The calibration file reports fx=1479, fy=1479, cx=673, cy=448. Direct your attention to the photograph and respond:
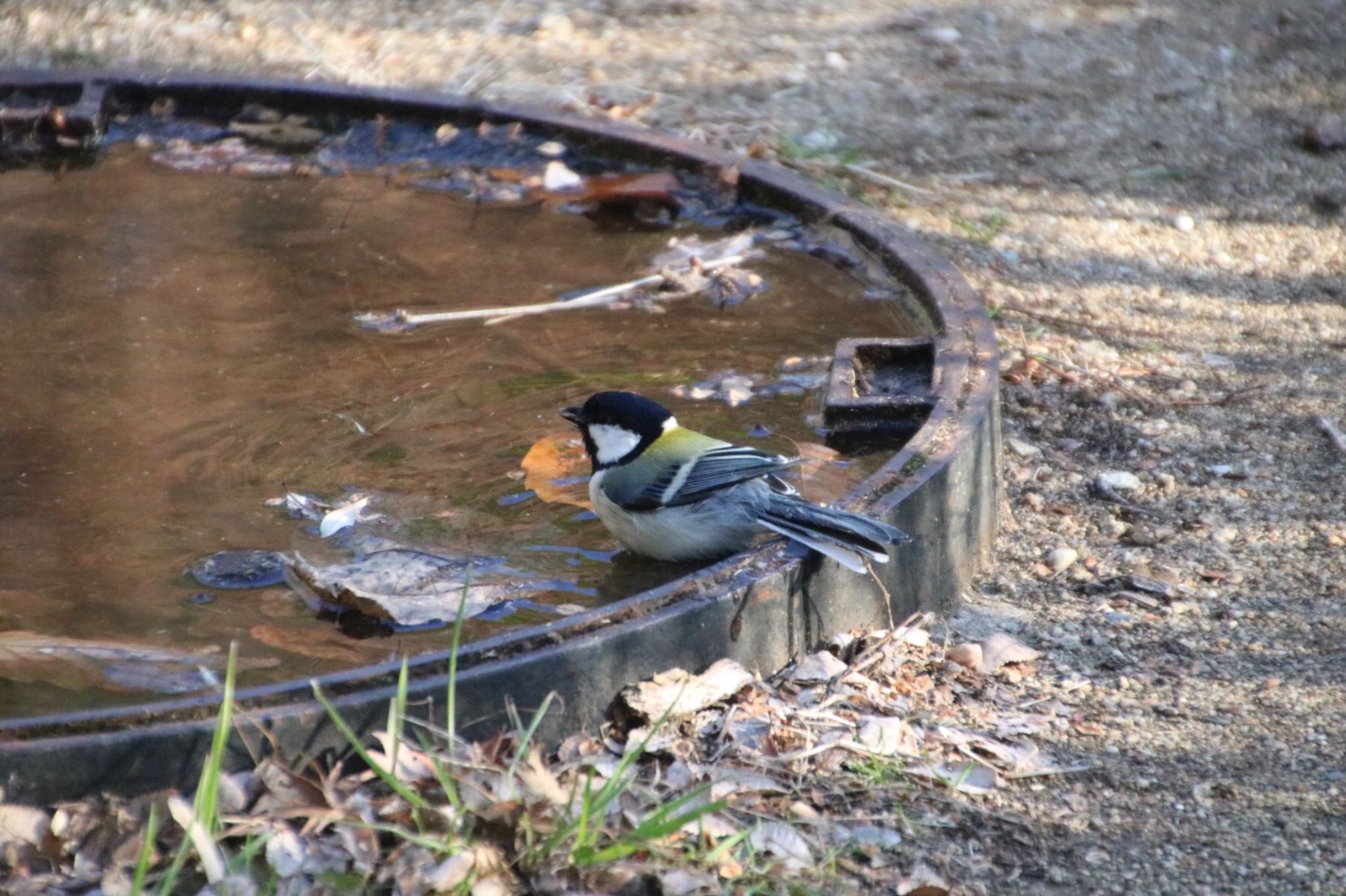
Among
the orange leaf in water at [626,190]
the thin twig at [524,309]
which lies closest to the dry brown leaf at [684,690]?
the thin twig at [524,309]

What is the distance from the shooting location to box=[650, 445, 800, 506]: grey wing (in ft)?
10.1

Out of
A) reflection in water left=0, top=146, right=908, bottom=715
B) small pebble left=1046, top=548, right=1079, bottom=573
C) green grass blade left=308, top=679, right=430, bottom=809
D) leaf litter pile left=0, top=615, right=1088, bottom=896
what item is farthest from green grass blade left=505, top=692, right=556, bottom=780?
small pebble left=1046, top=548, right=1079, bottom=573

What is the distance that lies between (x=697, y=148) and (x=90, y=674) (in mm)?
2899

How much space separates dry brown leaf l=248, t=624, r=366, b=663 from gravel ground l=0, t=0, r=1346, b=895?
1.18 metres

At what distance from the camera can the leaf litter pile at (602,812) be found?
2.23 metres

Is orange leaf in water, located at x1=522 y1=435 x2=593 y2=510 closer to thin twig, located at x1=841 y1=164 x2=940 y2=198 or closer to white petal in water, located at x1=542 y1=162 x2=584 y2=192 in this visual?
white petal in water, located at x1=542 y1=162 x2=584 y2=192

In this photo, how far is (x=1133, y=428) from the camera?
13.3 feet

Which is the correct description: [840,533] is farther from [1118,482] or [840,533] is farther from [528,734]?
[1118,482]

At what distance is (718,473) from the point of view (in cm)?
312

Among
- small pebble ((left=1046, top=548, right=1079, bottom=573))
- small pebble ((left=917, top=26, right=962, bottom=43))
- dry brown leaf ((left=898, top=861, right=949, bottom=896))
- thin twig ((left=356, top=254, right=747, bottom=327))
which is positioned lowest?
dry brown leaf ((left=898, top=861, right=949, bottom=896))

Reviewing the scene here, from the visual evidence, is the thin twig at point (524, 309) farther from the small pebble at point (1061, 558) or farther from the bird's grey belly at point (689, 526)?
the small pebble at point (1061, 558)

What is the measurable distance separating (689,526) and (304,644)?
2.75 ft

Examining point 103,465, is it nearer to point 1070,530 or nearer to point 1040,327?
point 1070,530

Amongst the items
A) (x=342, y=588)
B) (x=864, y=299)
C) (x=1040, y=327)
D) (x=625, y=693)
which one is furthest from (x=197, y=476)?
(x=1040, y=327)
